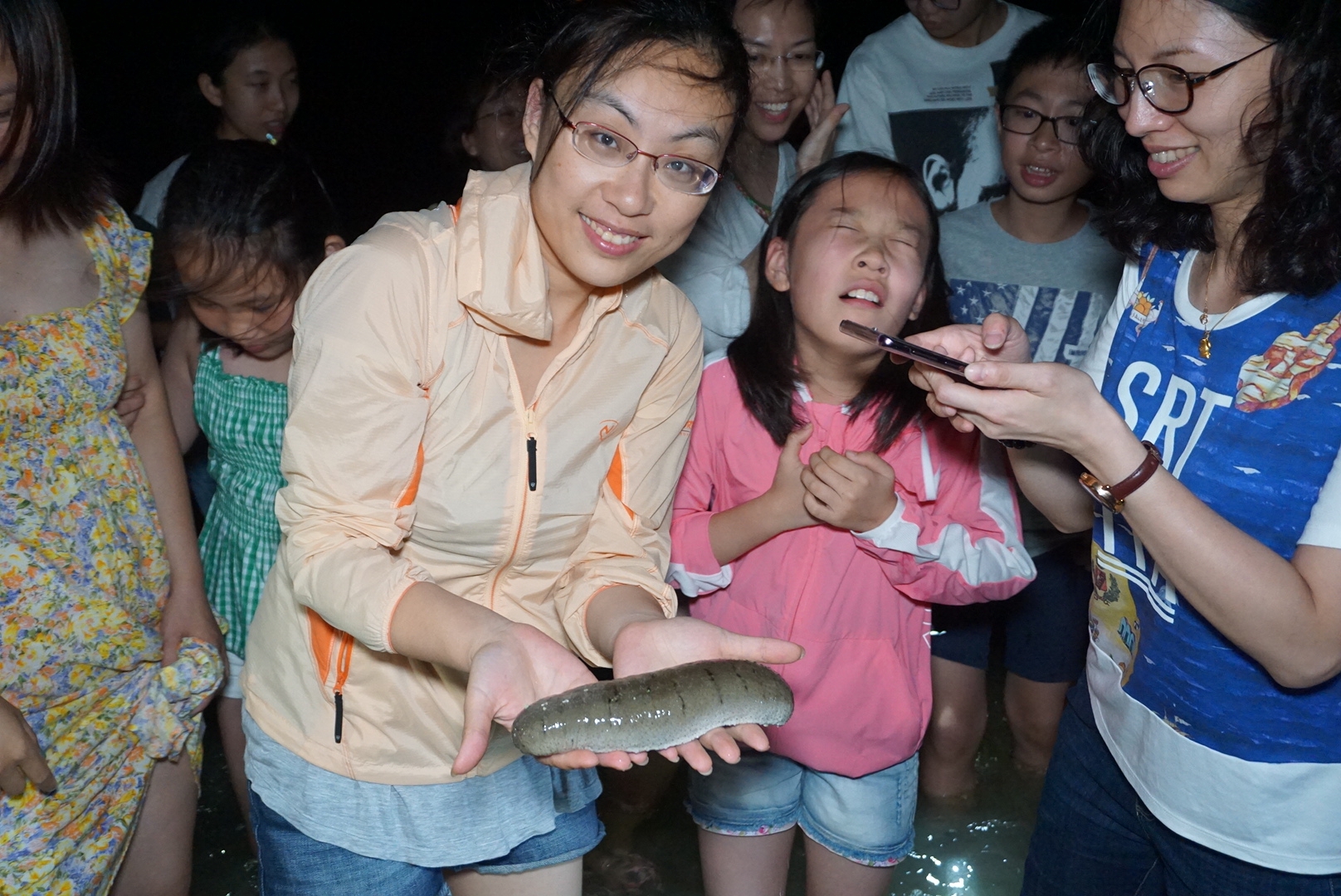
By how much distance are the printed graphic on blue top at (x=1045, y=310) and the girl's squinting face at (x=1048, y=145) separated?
36 cm

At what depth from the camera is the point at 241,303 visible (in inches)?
117

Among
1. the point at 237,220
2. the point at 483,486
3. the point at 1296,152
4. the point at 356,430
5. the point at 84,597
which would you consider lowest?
the point at 84,597

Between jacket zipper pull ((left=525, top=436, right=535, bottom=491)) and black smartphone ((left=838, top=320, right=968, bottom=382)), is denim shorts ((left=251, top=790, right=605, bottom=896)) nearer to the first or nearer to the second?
jacket zipper pull ((left=525, top=436, right=535, bottom=491))

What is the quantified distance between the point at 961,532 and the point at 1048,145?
5.51 feet

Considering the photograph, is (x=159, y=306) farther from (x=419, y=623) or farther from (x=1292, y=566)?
(x=1292, y=566)

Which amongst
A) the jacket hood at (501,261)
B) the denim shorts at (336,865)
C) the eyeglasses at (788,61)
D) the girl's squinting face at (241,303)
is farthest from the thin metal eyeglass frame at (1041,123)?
the denim shorts at (336,865)

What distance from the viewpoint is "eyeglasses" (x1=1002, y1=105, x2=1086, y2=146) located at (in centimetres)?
346

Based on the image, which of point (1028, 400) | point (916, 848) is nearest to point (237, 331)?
point (1028, 400)

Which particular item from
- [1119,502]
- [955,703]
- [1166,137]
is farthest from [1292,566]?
[955,703]

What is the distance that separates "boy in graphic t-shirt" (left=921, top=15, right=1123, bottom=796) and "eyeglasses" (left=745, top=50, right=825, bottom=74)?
731 millimetres

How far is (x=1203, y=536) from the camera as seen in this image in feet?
5.49

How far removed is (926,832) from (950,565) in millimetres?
1732

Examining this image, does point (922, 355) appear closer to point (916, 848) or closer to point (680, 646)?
point (680, 646)

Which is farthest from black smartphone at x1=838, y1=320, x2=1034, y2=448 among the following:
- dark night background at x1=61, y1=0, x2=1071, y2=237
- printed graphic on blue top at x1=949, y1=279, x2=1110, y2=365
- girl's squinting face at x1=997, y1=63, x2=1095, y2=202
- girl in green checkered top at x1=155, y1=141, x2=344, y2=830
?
dark night background at x1=61, y1=0, x2=1071, y2=237
